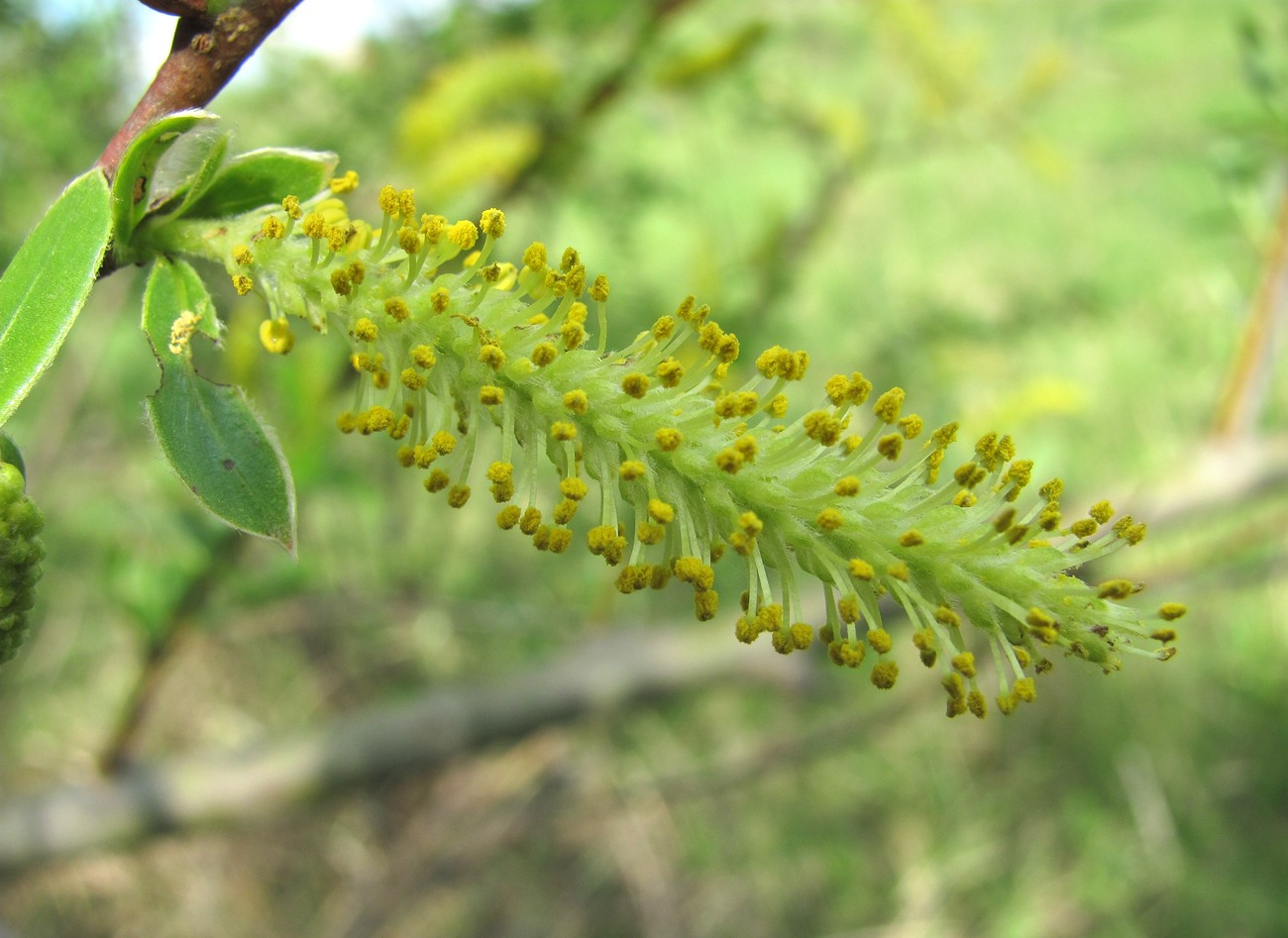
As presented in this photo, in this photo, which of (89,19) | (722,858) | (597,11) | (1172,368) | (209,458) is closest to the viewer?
(209,458)

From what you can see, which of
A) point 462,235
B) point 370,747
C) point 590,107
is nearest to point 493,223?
point 462,235

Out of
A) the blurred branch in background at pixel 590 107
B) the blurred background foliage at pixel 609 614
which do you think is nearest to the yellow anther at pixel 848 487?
the blurred background foliage at pixel 609 614

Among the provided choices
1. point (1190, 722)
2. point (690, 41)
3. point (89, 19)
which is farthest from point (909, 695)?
point (89, 19)

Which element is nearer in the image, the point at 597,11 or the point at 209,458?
the point at 209,458

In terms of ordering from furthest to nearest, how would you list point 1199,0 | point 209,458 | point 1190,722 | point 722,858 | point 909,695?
point 1199,0 < point 1190,722 < point 722,858 < point 909,695 < point 209,458

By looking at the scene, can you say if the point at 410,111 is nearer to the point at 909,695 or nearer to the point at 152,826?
the point at 152,826

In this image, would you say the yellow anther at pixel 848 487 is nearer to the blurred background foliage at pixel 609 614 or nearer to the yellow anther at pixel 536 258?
the yellow anther at pixel 536 258
